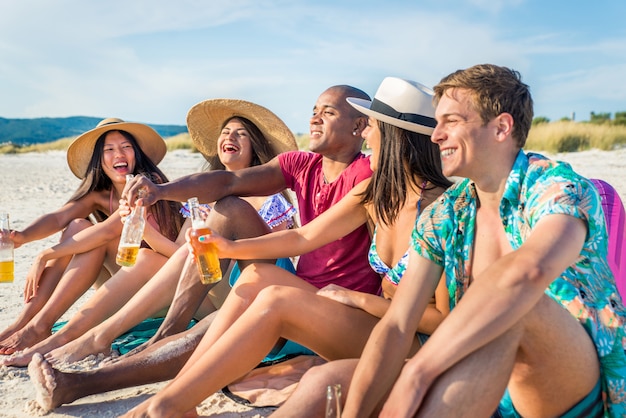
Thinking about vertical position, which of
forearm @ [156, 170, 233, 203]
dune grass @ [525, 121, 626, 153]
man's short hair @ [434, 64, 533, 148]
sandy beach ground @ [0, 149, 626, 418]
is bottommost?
sandy beach ground @ [0, 149, 626, 418]

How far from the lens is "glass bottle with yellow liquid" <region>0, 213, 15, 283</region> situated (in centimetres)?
454

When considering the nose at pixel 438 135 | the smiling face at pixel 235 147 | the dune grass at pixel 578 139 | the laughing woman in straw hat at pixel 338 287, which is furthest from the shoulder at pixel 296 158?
the dune grass at pixel 578 139

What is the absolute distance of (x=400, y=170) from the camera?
11.5 ft

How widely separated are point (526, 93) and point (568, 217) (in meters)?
0.57

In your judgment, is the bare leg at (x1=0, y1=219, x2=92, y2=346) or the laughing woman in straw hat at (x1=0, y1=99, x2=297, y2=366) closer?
the laughing woman in straw hat at (x1=0, y1=99, x2=297, y2=366)

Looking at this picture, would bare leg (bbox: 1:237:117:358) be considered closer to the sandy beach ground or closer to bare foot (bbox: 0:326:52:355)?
bare foot (bbox: 0:326:52:355)

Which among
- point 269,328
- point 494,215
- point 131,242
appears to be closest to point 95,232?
point 131,242

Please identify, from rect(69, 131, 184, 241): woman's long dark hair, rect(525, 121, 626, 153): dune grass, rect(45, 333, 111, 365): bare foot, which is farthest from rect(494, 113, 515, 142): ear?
rect(525, 121, 626, 153): dune grass

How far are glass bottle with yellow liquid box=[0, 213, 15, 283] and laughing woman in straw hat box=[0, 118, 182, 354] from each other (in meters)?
0.11

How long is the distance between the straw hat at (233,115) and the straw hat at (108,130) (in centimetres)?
32

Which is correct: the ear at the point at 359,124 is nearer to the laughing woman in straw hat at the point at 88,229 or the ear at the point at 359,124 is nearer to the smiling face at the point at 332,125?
the smiling face at the point at 332,125

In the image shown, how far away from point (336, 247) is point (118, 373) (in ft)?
4.25

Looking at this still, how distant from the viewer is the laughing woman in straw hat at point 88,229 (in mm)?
4656

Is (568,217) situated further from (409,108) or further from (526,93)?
(409,108)
